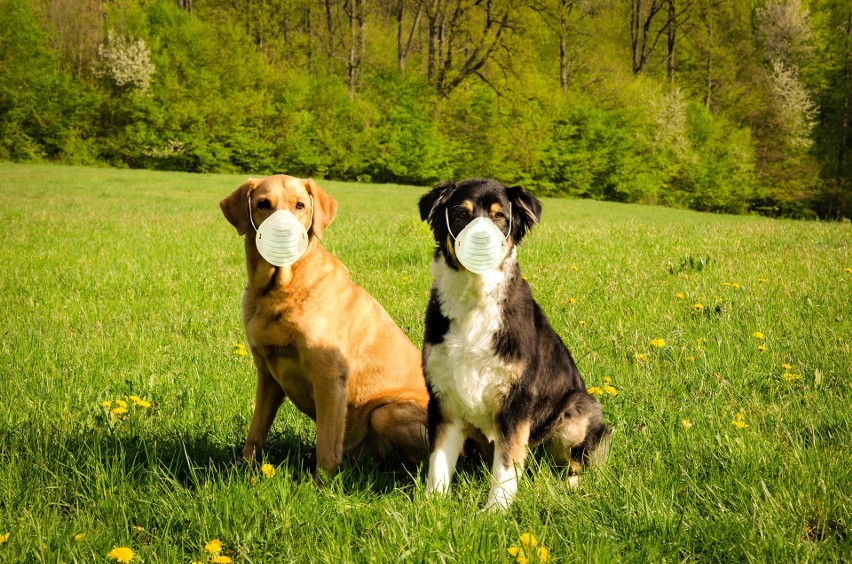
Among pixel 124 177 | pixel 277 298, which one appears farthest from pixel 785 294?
pixel 124 177

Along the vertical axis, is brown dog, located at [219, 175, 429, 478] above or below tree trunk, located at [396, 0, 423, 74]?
below

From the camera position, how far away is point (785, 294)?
18.9 feet

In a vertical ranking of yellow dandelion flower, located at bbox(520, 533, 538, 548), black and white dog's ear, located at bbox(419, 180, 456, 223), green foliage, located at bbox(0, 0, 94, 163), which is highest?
green foliage, located at bbox(0, 0, 94, 163)

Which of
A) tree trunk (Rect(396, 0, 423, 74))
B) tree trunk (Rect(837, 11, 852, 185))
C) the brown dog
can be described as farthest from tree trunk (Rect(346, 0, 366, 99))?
the brown dog

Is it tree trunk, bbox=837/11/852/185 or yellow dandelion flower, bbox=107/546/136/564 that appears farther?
tree trunk, bbox=837/11/852/185

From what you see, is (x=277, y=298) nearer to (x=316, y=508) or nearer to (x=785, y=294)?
(x=316, y=508)

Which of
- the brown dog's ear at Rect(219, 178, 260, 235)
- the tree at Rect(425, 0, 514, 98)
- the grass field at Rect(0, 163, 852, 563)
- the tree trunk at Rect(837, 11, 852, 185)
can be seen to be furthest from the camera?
the tree at Rect(425, 0, 514, 98)

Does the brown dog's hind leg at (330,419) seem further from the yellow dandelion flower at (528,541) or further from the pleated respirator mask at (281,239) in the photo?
the yellow dandelion flower at (528,541)

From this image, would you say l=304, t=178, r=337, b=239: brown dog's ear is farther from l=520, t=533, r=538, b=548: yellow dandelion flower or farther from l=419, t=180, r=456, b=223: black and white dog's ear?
l=520, t=533, r=538, b=548: yellow dandelion flower

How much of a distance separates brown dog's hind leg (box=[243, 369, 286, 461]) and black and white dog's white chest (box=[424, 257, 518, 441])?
3.10ft

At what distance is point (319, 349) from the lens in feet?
10.4

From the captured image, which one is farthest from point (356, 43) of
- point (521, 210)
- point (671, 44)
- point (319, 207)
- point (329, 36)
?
point (521, 210)

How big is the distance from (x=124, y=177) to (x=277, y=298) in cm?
3093

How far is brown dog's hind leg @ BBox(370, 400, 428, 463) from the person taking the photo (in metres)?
3.28
